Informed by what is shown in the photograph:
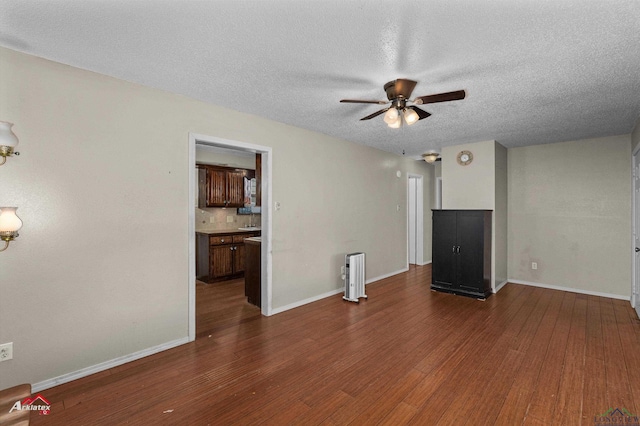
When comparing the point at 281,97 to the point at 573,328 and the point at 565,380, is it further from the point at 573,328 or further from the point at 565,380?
the point at 573,328

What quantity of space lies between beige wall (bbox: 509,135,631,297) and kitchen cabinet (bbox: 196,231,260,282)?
201 inches

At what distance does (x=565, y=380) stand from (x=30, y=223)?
14.1 feet

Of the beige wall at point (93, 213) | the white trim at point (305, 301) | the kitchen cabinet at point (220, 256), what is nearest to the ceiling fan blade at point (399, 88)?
the beige wall at point (93, 213)

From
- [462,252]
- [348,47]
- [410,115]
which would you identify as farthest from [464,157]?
[348,47]

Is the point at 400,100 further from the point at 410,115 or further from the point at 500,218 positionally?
the point at 500,218

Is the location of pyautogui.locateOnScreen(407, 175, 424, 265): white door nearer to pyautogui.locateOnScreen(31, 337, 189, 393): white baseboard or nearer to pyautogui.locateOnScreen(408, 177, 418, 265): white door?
pyautogui.locateOnScreen(408, 177, 418, 265): white door

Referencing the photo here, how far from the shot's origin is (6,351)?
2061mm

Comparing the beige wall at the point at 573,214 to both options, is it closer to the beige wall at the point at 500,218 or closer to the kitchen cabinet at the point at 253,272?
the beige wall at the point at 500,218

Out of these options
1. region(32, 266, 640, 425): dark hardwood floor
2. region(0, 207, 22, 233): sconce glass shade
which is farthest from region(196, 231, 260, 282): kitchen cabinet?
region(0, 207, 22, 233): sconce glass shade

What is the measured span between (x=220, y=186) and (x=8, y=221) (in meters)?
3.75

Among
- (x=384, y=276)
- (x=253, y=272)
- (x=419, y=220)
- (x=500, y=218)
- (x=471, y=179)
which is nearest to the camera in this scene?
(x=253, y=272)

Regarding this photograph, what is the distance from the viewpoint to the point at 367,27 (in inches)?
70.3

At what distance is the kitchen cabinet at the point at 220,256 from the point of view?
5.22 metres

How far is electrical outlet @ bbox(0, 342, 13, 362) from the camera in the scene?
80.5 inches
